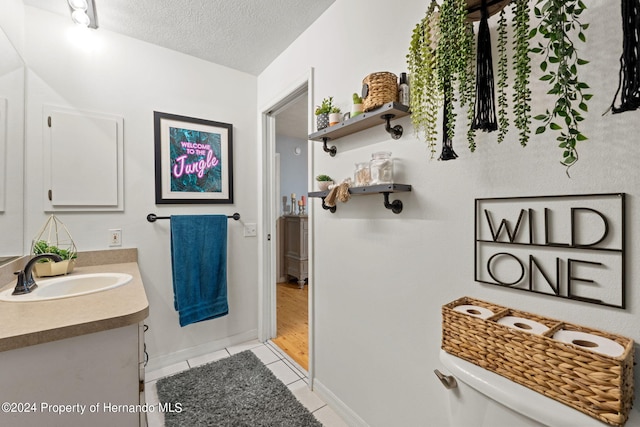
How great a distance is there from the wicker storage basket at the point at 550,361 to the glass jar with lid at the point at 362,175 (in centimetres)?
66

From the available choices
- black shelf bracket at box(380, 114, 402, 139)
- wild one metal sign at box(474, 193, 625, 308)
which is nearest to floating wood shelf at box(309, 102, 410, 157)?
black shelf bracket at box(380, 114, 402, 139)

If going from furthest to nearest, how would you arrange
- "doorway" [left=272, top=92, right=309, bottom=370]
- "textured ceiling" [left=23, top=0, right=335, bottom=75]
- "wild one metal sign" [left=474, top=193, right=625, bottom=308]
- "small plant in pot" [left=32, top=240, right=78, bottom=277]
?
"doorway" [left=272, top=92, right=309, bottom=370], "textured ceiling" [left=23, top=0, right=335, bottom=75], "small plant in pot" [left=32, top=240, right=78, bottom=277], "wild one metal sign" [left=474, top=193, right=625, bottom=308]

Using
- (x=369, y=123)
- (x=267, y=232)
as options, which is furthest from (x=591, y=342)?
(x=267, y=232)

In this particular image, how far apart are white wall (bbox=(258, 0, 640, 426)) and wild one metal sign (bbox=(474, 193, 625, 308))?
0.02 m

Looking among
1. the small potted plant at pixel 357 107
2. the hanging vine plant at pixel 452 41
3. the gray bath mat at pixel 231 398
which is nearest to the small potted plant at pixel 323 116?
the small potted plant at pixel 357 107

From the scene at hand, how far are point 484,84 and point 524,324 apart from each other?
0.74 m

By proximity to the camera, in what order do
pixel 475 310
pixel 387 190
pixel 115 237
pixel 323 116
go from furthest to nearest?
pixel 115 237 → pixel 323 116 → pixel 387 190 → pixel 475 310

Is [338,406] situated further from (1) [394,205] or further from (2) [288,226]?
(2) [288,226]

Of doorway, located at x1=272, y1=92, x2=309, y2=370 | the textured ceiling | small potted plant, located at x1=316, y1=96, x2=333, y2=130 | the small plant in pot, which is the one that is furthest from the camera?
doorway, located at x1=272, y1=92, x2=309, y2=370

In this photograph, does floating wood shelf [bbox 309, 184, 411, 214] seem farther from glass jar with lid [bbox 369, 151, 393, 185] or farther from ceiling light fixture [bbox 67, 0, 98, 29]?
ceiling light fixture [bbox 67, 0, 98, 29]

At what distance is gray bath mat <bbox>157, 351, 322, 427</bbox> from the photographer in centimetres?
155

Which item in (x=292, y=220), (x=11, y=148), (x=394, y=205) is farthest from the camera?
(x=292, y=220)

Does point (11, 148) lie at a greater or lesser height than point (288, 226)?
greater

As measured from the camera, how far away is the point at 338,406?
163 cm
